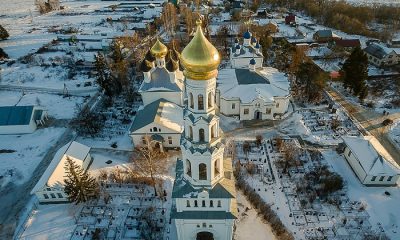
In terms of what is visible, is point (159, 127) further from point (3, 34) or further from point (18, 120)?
point (3, 34)

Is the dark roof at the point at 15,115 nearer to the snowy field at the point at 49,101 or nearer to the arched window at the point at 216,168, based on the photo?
the snowy field at the point at 49,101

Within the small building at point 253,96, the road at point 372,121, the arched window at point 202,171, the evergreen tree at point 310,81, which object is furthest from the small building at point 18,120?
the road at point 372,121

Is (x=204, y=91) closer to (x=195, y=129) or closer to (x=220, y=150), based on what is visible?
(x=195, y=129)

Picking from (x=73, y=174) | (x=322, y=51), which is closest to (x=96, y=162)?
(x=73, y=174)

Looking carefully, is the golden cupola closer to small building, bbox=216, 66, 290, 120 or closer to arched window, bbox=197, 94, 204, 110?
arched window, bbox=197, 94, 204, 110

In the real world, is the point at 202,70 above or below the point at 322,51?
above

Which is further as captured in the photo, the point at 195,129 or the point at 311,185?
the point at 311,185

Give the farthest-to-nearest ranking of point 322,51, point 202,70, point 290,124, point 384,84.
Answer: point 322,51 → point 384,84 → point 290,124 → point 202,70
